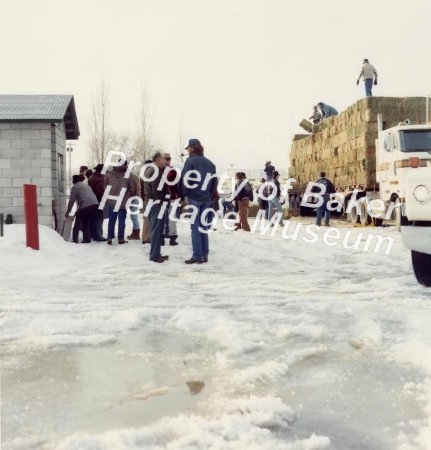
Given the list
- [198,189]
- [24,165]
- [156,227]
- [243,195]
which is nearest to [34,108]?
[24,165]

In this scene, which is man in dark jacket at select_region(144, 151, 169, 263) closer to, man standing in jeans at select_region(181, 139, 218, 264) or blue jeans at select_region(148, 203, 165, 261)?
blue jeans at select_region(148, 203, 165, 261)

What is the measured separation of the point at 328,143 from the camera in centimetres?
2158

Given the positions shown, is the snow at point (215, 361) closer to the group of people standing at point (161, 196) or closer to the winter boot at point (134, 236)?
the group of people standing at point (161, 196)

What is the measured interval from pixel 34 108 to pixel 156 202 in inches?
194

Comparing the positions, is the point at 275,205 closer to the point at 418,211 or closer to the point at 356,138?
the point at 356,138

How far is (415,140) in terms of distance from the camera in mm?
14336

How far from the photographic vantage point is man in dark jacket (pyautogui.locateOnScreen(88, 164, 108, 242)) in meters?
11.7

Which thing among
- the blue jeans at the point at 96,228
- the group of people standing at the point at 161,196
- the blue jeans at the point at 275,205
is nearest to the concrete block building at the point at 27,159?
the blue jeans at the point at 96,228

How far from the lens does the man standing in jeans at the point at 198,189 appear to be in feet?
28.7

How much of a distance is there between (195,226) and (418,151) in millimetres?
7585

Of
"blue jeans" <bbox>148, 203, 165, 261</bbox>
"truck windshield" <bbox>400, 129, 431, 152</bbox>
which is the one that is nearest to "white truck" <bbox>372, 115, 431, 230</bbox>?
"truck windshield" <bbox>400, 129, 431, 152</bbox>

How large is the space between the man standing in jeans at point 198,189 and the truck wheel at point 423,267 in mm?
3296

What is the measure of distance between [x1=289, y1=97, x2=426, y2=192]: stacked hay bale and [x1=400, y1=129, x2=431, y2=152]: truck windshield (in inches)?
120

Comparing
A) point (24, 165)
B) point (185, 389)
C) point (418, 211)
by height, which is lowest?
point (185, 389)
